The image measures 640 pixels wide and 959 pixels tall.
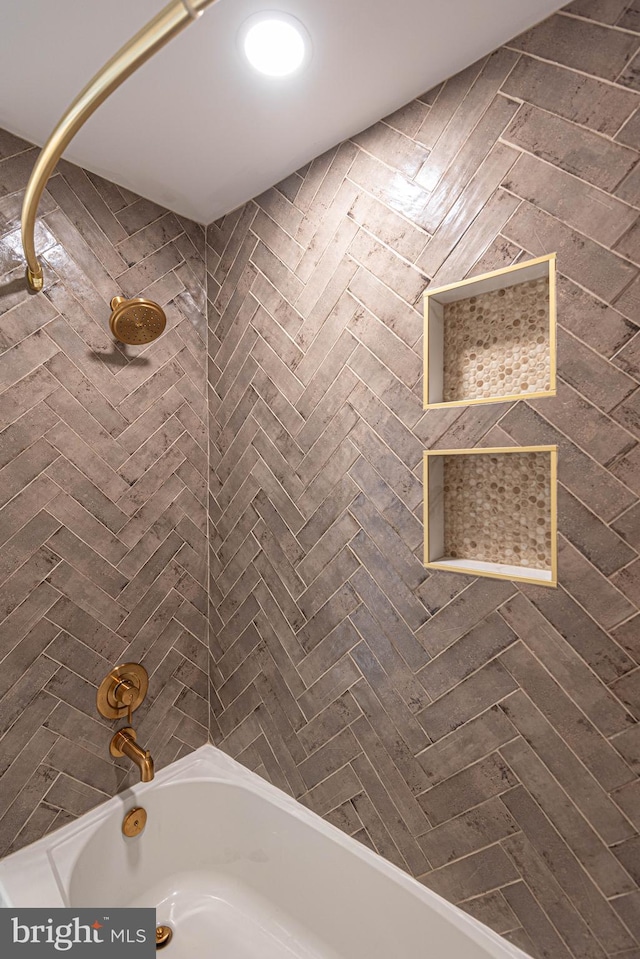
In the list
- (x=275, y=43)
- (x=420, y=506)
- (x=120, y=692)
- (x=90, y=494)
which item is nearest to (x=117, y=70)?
(x=275, y=43)

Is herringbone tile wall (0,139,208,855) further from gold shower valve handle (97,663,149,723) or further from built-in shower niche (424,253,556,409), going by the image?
built-in shower niche (424,253,556,409)

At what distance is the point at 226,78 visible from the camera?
47.3 inches

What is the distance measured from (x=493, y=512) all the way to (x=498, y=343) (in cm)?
41

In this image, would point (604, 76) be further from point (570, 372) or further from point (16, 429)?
point (16, 429)

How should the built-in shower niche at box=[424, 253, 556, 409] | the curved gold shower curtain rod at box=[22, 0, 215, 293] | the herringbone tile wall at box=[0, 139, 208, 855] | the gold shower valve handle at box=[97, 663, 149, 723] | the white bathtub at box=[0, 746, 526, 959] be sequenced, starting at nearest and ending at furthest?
the curved gold shower curtain rod at box=[22, 0, 215, 293], the built-in shower niche at box=[424, 253, 556, 409], the white bathtub at box=[0, 746, 526, 959], the herringbone tile wall at box=[0, 139, 208, 855], the gold shower valve handle at box=[97, 663, 149, 723]

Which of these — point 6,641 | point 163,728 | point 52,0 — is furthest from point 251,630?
point 52,0

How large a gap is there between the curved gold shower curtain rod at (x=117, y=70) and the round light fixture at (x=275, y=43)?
1.37 feet

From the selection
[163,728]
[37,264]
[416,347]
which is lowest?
[163,728]

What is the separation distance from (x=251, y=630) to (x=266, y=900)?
84 cm

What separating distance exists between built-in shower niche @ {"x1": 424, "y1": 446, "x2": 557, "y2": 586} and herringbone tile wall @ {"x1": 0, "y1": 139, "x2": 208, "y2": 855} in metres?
0.95

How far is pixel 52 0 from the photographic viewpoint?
3.30ft

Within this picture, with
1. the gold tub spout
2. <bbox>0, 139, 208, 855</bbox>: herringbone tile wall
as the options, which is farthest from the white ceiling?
the gold tub spout

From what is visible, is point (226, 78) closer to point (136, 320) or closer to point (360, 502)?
point (136, 320)

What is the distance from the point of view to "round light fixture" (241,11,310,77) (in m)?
1.05
